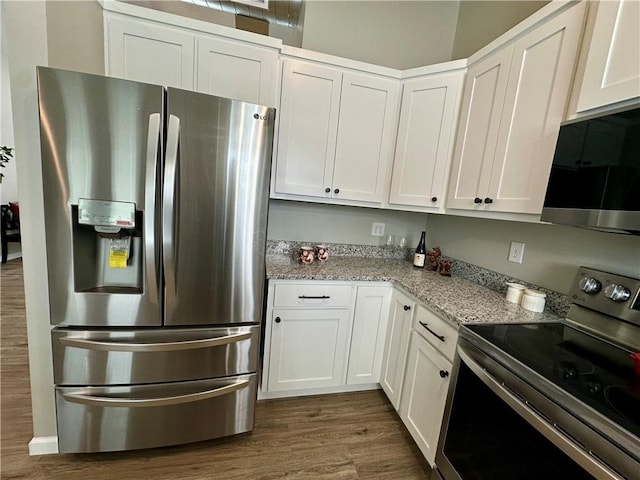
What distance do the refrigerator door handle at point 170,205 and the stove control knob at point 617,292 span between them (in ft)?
6.11

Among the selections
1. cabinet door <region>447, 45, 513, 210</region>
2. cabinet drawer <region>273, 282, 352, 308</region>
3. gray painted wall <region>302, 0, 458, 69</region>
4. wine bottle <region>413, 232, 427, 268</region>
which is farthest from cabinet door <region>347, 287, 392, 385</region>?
gray painted wall <region>302, 0, 458, 69</region>

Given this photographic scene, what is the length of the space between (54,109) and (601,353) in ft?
7.49

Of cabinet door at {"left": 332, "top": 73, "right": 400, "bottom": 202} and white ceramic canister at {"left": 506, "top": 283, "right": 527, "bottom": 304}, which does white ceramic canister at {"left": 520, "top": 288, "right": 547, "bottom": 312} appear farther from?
cabinet door at {"left": 332, "top": 73, "right": 400, "bottom": 202}

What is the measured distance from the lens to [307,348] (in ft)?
6.01

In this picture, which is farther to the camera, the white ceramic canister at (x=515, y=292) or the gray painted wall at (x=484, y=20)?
the gray painted wall at (x=484, y=20)

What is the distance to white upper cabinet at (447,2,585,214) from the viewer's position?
1.18m

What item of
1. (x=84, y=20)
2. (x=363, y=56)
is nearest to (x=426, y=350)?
(x=363, y=56)

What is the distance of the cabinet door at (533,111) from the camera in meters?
1.16

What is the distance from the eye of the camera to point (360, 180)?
2.07 meters

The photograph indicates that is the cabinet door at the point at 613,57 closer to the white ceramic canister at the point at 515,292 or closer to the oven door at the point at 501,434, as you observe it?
the white ceramic canister at the point at 515,292

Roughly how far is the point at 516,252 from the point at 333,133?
139 centimetres

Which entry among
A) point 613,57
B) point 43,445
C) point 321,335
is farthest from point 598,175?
point 43,445

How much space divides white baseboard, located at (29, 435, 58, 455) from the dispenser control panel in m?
1.17

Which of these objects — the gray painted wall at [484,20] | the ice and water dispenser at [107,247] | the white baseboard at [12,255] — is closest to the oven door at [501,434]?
the ice and water dispenser at [107,247]
